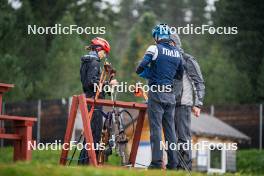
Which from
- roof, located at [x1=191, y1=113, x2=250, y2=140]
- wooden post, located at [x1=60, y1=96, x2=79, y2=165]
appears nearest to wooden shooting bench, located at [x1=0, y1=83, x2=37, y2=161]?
wooden post, located at [x1=60, y1=96, x2=79, y2=165]

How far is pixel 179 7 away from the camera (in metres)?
79.1

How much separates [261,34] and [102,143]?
28630 millimetres

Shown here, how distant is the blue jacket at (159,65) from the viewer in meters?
12.8

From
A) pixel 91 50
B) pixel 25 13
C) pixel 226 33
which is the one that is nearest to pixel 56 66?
pixel 25 13

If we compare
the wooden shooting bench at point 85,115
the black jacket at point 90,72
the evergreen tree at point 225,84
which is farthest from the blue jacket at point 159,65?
the evergreen tree at point 225,84

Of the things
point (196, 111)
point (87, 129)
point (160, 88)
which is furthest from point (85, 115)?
point (196, 111)

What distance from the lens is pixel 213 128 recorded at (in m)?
33.3

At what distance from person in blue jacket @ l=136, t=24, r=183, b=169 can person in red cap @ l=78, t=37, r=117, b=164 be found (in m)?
0.91

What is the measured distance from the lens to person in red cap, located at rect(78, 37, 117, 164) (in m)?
13.6

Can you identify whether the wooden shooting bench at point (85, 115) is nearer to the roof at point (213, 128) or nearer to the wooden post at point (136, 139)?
the wooden post at point (136, 139)

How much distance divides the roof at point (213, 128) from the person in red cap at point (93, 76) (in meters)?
17.3

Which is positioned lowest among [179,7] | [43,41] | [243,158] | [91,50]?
[243,158]

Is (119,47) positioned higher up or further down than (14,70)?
higher up

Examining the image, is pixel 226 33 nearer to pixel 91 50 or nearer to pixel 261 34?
pixel 261 34
